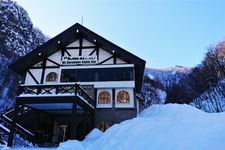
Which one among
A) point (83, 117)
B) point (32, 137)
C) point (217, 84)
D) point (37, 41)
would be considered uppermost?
point (37, 41)

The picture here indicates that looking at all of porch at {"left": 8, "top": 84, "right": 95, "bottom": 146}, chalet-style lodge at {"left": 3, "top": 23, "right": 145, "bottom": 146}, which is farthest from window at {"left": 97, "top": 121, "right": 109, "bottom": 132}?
porch at {"left": 8, "top": 84, "right": 95, "bottom": 146}

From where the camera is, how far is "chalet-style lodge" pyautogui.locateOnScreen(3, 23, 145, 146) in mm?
20344

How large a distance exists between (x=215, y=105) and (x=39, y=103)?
26459 mm

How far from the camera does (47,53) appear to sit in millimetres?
22812

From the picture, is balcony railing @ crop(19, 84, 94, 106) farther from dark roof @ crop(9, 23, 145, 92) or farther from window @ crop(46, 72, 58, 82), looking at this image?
dark roof @ crop(9, 23, 145, 92)

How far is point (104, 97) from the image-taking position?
835 inches

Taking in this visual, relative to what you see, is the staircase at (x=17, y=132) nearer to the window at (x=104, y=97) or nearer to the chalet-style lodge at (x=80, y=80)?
the chalet-style lodge at (x=80, y=80)

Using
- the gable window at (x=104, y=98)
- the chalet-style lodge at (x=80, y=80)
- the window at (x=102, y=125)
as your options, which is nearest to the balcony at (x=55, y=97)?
the chalet-style lodge at (x=80, y=80)

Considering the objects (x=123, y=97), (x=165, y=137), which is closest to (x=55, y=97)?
(x=123, y=97)

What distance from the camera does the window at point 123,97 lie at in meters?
20.9

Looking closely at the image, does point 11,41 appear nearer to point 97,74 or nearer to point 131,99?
point 97,74

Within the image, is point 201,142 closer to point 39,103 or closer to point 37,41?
point 39,103

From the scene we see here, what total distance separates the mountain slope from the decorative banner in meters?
16.8

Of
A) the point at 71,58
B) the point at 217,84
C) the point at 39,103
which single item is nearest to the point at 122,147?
the point at 39,103
